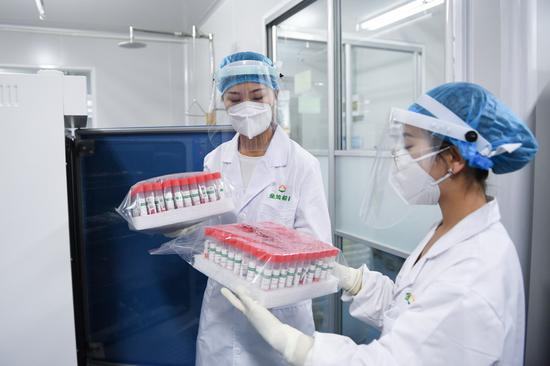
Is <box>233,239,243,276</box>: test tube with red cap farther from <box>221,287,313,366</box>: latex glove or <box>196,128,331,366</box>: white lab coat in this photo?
<box>196,128,331,366</box>: white lab coat

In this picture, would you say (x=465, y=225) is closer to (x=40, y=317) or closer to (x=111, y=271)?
(x=40, y=317)

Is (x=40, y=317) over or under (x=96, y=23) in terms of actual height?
under

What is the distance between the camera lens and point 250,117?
1.27 meters

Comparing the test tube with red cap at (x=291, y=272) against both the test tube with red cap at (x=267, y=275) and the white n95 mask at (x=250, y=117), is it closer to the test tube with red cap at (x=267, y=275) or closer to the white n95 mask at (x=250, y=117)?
the test tube with red cap at (x=267, y=275)

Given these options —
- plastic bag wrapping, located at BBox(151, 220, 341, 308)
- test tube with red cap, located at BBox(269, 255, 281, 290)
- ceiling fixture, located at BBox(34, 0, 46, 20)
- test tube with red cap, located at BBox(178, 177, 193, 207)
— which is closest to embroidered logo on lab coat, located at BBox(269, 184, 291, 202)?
plastic bag wrapping, located at BBox(151, 220, 341, 308)

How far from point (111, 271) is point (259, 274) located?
734 millimetres

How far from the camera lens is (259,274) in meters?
0.87

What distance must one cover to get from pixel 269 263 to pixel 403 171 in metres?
0.37

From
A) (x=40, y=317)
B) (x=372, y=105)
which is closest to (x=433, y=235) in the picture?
(x=40, y=317)

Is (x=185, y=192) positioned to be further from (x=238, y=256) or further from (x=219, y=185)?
(x=238, y=256)

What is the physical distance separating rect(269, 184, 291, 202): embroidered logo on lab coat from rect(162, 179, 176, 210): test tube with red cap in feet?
1.04

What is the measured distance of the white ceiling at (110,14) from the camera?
337 centimetres

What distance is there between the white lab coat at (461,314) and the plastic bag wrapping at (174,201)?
0.48m

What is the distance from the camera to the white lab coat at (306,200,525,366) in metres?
0.66
